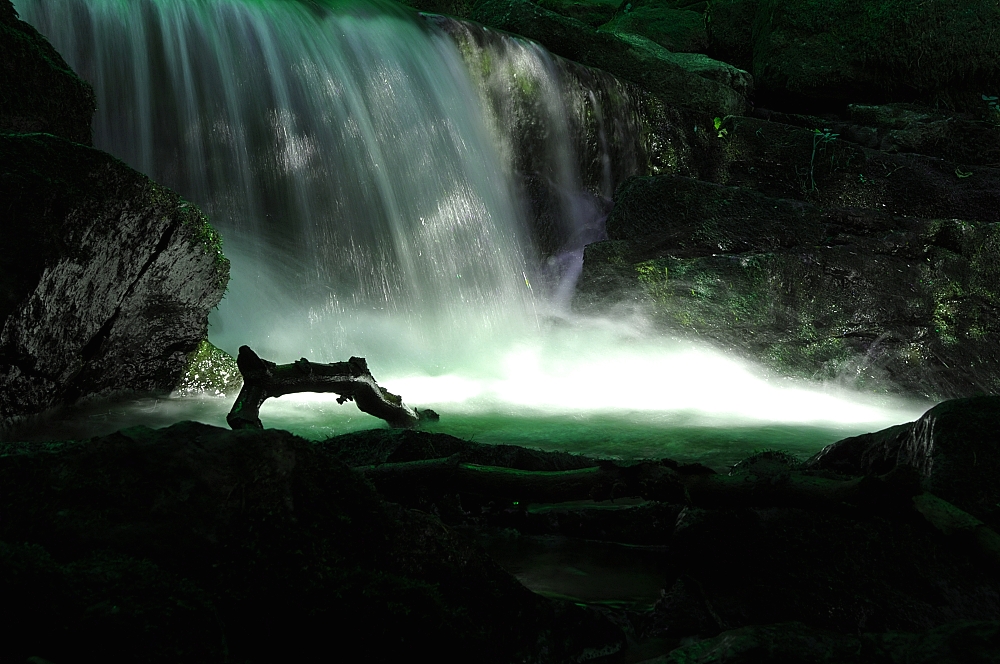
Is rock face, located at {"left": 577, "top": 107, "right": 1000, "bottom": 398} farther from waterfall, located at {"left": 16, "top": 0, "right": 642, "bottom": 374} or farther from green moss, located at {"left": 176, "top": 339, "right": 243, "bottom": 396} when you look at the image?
green moss, located at {"left": 176, "top": 339, "right": 243, "bottom": 396}

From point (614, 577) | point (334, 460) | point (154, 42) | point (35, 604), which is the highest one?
point (154, 42)

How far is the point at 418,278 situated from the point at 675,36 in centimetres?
1130

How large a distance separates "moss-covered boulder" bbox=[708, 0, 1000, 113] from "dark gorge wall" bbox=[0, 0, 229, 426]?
11946 millimetres

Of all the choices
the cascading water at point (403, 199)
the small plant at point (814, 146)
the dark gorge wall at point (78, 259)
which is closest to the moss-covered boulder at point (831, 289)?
the cascading water at point (403, 199)

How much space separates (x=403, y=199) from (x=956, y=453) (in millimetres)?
7474

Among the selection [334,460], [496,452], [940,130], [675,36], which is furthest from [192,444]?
[675,36]

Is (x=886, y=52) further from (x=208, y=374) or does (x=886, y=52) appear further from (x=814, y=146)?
(x=208, y=374)

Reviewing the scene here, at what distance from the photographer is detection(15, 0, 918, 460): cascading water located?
778cm

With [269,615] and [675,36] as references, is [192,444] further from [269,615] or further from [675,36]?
[675,36]

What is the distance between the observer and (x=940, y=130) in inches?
467

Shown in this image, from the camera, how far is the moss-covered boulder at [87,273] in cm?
399

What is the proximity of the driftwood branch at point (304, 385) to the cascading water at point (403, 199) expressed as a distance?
3.85 feet

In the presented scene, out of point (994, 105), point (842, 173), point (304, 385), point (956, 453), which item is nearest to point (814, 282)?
point (842, 173)

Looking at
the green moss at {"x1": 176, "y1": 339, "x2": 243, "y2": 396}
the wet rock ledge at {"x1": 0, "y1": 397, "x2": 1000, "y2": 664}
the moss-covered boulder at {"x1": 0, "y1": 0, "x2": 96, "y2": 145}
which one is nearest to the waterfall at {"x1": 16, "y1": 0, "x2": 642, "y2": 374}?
the green moss at {"x1": 176, "y1": 339, "x2": 243, "y2": 396}
